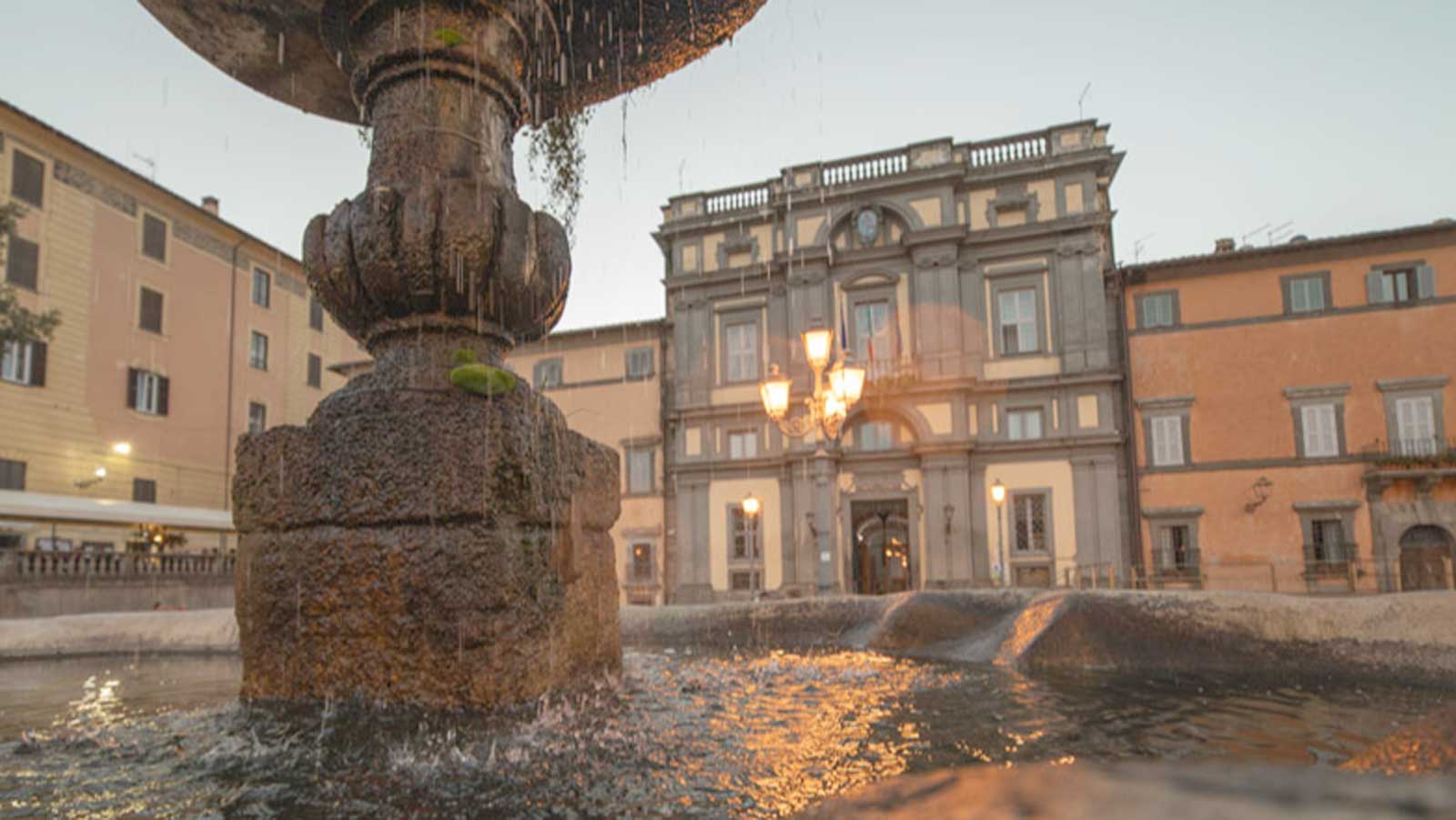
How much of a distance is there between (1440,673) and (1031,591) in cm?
222

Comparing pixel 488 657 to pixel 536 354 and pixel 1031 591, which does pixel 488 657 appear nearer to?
pixel 1031 591

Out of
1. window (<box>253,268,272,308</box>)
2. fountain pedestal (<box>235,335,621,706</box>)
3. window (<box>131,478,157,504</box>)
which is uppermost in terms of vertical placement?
window (<box>253,268,272,308</box>)

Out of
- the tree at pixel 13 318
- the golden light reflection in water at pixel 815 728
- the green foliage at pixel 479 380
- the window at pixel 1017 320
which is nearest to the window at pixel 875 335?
the window at pixel 1017 320

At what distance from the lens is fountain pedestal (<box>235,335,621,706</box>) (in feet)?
9.86

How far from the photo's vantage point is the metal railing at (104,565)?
14.6 meters

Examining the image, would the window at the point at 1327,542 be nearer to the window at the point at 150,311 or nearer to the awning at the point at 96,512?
the awning at the point at 96,512

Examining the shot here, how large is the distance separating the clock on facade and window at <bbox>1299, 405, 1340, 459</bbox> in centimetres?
1267

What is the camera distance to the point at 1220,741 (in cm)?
278

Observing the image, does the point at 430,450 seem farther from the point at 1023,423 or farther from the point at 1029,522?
the point at 1023,423

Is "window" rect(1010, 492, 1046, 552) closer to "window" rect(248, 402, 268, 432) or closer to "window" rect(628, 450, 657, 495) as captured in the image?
"window" rect(628, 450, 657, 495)

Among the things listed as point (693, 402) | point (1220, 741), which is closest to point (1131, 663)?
point (1220, 741)

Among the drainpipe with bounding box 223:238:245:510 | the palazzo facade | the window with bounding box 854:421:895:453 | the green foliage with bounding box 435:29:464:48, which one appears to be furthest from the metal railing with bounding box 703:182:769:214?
the green foliage with bounding box 435:29:464:48

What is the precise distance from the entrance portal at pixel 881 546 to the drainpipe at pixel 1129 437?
238 inches

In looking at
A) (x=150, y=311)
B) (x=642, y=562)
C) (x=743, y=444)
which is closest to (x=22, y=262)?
(x=150, y=311)
